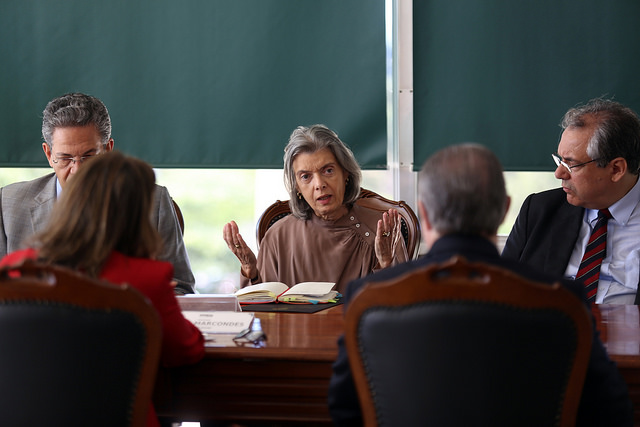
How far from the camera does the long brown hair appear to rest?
1417mm

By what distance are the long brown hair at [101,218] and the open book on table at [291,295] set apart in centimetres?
86

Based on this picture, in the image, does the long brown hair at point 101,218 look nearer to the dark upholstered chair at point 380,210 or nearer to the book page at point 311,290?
the book page at point 311,290

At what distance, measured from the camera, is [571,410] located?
130 cm

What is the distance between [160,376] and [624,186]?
6.10 ft

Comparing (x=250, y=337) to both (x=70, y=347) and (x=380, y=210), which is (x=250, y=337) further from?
(x=380, y=210)

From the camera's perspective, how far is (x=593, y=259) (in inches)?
101

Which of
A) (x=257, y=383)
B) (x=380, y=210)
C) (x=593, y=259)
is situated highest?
(x=380, y=210)

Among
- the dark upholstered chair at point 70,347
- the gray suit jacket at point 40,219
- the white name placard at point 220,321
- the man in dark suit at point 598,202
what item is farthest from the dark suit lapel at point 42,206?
the man in dark suit at point 598,202

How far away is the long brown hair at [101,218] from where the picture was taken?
142cm

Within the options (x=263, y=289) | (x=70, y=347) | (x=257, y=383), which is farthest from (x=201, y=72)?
(x=70, y=347)

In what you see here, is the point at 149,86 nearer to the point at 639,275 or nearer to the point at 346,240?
the point at 346,240

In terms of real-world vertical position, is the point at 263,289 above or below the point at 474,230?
below

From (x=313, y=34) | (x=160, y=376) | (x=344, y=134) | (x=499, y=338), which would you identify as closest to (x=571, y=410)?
(x=499, y=338)

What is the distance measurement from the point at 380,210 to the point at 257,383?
5.06 feet
